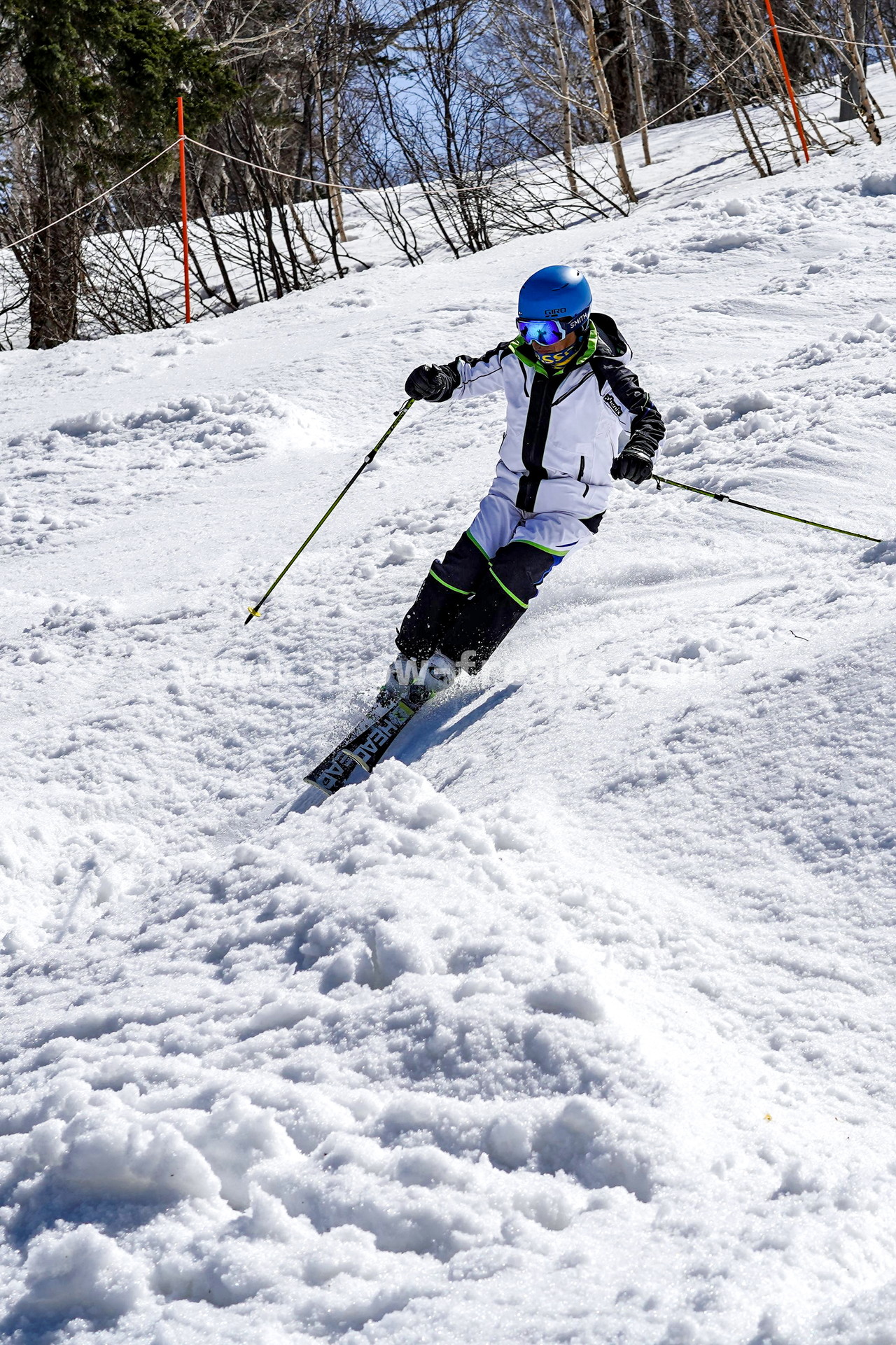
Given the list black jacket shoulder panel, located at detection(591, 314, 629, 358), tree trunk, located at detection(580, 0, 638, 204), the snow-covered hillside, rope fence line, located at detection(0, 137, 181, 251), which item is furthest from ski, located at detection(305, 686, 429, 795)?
tree trunk, located at detection(580, 0, 638, 204)

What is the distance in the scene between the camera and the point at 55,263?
1188cm

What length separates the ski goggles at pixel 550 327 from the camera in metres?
4.00

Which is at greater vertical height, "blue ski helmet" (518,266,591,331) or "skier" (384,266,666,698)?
"blue ski helmet" (518,266,591,331)

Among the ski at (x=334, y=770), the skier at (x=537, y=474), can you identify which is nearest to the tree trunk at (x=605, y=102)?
the skier at (x=537, y=474)

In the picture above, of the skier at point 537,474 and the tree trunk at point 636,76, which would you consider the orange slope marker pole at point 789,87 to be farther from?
the skier at point 537,474

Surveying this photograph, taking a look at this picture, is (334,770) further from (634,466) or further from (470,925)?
(634,466)

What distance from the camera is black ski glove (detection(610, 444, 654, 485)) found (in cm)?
395

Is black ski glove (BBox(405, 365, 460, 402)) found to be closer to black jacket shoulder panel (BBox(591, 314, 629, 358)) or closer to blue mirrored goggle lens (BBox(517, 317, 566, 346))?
blue mirrored goggle lens (BBox(517, 317, 566, 346))

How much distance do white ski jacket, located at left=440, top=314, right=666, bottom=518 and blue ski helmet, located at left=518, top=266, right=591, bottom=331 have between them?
16 cm

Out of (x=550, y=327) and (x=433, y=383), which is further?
(x=433, y=383)

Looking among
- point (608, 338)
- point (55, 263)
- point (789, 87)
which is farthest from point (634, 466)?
point (55, 263)

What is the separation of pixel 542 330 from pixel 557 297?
0.13 metres

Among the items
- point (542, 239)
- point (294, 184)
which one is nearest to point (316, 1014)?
point (542, 239)

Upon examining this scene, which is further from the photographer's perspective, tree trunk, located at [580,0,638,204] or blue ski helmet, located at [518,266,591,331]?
tree trunk, located at [580,0,638,204]
